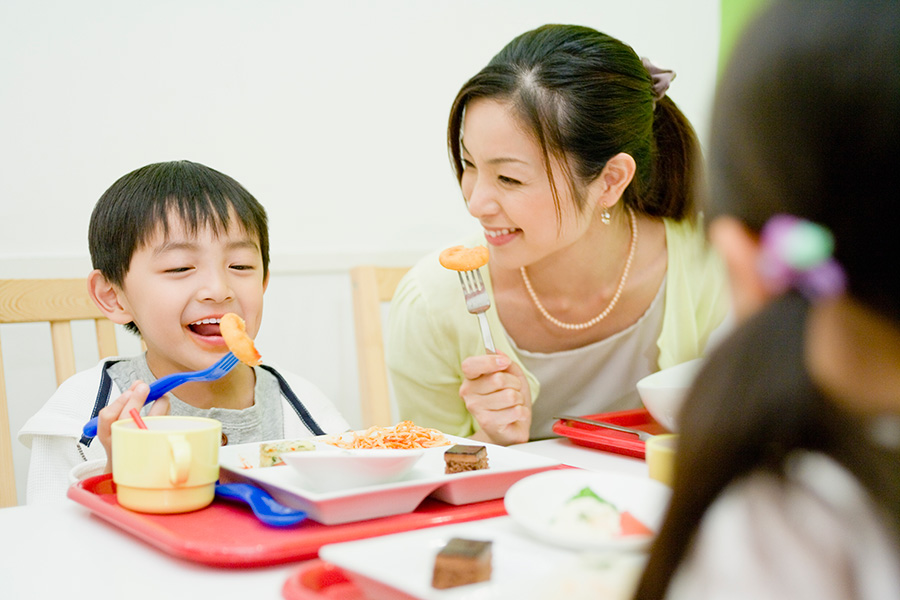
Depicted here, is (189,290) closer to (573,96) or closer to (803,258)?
(573,96)

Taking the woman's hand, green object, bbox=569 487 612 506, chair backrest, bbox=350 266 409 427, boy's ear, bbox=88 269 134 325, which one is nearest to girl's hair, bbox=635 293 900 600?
green object, bbox=569 487 612 506

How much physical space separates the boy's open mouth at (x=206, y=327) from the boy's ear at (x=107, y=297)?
0.48 ft

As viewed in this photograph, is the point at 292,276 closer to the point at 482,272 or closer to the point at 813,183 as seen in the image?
the point at 482,272

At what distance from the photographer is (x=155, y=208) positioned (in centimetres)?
128

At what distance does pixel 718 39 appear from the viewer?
9.87ft

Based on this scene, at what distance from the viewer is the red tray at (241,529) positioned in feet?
2.15

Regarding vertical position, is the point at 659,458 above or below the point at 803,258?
below

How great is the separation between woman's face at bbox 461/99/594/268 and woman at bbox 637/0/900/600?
3.46ft

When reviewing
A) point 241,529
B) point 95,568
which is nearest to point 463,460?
point 241,529

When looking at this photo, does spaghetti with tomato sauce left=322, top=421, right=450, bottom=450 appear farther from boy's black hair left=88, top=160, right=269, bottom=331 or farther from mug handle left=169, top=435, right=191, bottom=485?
boy's black hair left=88, top=160, right=269, bottom=331

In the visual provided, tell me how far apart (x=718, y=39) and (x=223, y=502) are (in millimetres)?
2826

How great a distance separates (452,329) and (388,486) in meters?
0.92

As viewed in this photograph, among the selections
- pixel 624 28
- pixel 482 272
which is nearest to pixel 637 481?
pixel 482 272

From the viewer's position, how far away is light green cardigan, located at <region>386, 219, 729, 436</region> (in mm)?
1624
